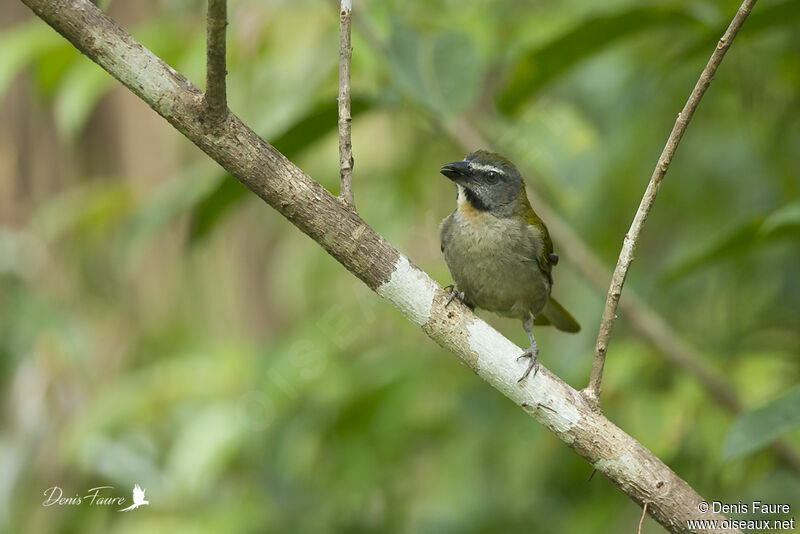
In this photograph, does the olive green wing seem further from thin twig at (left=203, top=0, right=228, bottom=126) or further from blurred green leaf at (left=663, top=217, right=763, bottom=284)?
thin twig at (left=203, top=0, right=228, bottom=126)

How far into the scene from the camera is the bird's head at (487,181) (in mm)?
3531

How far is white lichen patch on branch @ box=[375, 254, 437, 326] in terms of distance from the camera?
2316mm

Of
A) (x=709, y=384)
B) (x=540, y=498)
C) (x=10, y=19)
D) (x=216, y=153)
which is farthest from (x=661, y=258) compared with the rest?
(x=10, y=19)

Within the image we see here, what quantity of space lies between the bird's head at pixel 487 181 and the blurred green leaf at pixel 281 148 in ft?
1.98

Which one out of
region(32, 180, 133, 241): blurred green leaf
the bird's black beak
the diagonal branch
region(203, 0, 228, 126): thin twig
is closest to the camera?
region(203, 0, 228, 126): thin twig

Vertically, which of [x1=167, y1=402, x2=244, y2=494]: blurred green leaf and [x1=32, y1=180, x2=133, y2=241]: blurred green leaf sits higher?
[x1=32, y1=180, x2=133, y2=241]: blurred green leaf

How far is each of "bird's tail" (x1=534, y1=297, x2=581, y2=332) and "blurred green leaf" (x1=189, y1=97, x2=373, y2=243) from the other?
1303mm

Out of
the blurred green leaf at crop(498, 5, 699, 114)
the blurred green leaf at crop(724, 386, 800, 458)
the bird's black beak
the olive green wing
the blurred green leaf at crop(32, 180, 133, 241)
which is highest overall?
the blurred green leaf at crop(32, 180, 133, 241)

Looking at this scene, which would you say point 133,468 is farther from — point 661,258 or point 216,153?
point 661,258

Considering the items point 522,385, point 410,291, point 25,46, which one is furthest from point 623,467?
point 25,46

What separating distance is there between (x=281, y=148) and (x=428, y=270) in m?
1.44

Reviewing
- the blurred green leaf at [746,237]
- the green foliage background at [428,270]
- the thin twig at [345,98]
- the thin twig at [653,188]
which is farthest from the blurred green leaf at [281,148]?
the blurred green leaf at [746,237]

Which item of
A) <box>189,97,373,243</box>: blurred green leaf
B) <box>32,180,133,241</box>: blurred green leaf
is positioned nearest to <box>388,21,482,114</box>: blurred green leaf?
<box>189,97,373,243</box>: blurred green leaf

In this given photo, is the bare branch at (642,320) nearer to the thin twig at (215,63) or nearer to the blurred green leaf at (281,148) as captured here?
the blurred green leaf at (281,148)
